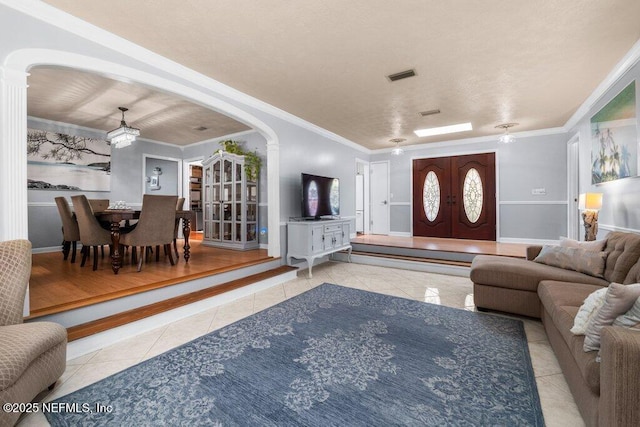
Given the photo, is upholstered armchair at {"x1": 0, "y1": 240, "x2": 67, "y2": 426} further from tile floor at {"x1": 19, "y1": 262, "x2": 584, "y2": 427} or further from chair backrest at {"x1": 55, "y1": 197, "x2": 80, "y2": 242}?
chair backrest at {"x1": 55, "y1": 197, "x2": 80, "y2": 242}

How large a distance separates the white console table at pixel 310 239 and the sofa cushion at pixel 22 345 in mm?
2980

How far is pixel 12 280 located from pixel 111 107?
361cm

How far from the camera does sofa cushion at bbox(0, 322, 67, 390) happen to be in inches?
50.4

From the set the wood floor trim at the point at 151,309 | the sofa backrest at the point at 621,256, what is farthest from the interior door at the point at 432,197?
the wood floor trim at the point at 151,309

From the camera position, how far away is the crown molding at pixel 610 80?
2722 millimetres

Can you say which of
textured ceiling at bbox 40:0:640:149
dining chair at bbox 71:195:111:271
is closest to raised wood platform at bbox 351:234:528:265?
textured ceiling at bbox 40:0:640:149

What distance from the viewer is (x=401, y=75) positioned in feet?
10.6

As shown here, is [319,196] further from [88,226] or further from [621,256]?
[621,256]

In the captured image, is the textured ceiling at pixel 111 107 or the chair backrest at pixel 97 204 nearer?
the textured ceiling at pixel 111 107

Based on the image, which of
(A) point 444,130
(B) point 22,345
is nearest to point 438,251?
(A) point 444,130

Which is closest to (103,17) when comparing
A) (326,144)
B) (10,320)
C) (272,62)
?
(272,62)

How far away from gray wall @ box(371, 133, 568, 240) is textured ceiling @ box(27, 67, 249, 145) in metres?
5.43

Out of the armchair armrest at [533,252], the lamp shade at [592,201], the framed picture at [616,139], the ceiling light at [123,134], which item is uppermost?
the ceiling light at [123,134]

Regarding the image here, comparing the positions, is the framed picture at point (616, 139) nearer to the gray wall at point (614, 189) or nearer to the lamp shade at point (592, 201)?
the gray wall at point (614, 189)
